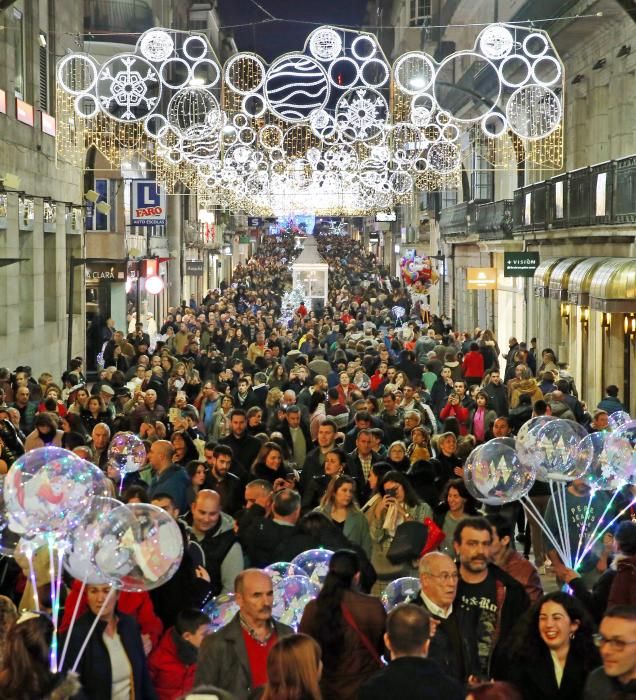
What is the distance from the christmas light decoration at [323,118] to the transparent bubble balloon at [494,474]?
9.45 meters

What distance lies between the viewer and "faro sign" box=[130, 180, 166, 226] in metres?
38.4

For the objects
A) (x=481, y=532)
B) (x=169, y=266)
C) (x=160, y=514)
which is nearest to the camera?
(x=160, y=514)

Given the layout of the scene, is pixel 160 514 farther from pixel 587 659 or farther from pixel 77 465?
pixel 587 659

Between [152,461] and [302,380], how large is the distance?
826 cm

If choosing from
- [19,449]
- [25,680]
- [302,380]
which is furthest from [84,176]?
[25,680]

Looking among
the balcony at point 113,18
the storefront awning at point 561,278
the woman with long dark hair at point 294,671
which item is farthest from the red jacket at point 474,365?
the balcony at point 113,18

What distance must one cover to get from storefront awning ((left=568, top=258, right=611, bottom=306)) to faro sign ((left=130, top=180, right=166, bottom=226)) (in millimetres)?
15033

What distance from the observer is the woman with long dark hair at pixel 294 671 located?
18.0 feet

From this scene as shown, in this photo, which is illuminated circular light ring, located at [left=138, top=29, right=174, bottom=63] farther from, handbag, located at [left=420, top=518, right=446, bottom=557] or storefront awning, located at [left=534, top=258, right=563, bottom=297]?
storefront awning, located at [left=534, top=258, right=563, bottom=297]

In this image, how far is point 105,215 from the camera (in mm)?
37406

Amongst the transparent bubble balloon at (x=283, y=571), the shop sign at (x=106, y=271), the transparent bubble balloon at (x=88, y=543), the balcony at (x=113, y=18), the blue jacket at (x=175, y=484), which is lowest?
the blue jacket at (x=175, y=484)

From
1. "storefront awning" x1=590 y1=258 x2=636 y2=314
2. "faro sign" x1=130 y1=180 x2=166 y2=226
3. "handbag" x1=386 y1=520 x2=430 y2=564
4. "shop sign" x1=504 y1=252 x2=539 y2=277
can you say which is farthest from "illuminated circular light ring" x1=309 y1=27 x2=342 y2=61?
"faro sign" x1=130 y1=180 x2=166 y2=226

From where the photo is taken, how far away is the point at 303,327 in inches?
1341

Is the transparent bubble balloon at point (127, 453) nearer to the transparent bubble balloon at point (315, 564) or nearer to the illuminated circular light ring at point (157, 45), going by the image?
the transparent bubble balloon at point (315, 564)
